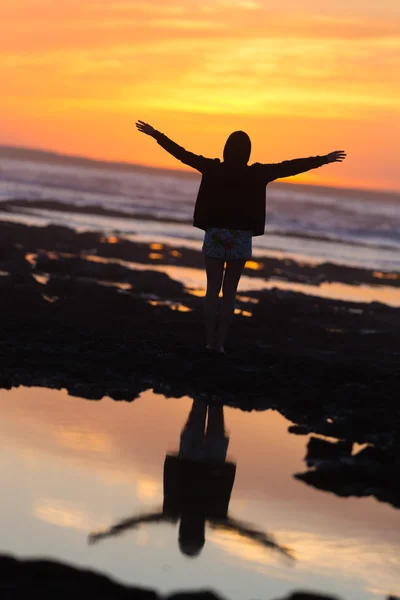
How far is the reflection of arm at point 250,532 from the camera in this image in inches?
190

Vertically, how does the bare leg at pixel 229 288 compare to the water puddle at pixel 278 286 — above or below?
above

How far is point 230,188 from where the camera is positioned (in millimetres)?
9125

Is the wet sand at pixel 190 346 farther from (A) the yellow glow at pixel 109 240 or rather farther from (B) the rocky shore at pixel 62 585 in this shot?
(A) the yellow glow at pixel 109 240

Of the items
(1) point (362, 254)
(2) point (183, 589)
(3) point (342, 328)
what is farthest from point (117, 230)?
(2) point (183, 589)

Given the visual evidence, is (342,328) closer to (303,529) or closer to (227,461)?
(227,461)

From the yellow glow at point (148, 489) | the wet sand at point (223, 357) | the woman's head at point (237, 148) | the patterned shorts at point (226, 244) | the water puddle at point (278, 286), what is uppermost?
the woman's head at point (237, 148)

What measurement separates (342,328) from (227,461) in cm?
700

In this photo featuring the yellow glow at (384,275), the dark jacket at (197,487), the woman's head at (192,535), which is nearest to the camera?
the woman's head at (192,535)

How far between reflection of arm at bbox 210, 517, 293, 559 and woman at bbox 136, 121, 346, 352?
426 centimetres

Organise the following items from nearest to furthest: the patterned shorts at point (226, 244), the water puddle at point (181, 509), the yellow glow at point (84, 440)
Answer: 1. the water puddle at point (181, 509)
2. the yellow glow at point (84, 440)
3. the patterned shorts at point (226, 244)

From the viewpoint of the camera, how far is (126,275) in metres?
16.7

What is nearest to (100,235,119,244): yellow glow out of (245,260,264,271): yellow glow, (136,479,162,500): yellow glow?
(245,260,264,271): yellow glow

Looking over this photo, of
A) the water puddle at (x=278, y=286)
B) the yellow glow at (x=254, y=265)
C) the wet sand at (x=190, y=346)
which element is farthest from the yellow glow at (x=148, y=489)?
the yellow glow at (x=254, y=265)

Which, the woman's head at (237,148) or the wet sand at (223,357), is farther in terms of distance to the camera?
the woman's head at (237,148)
